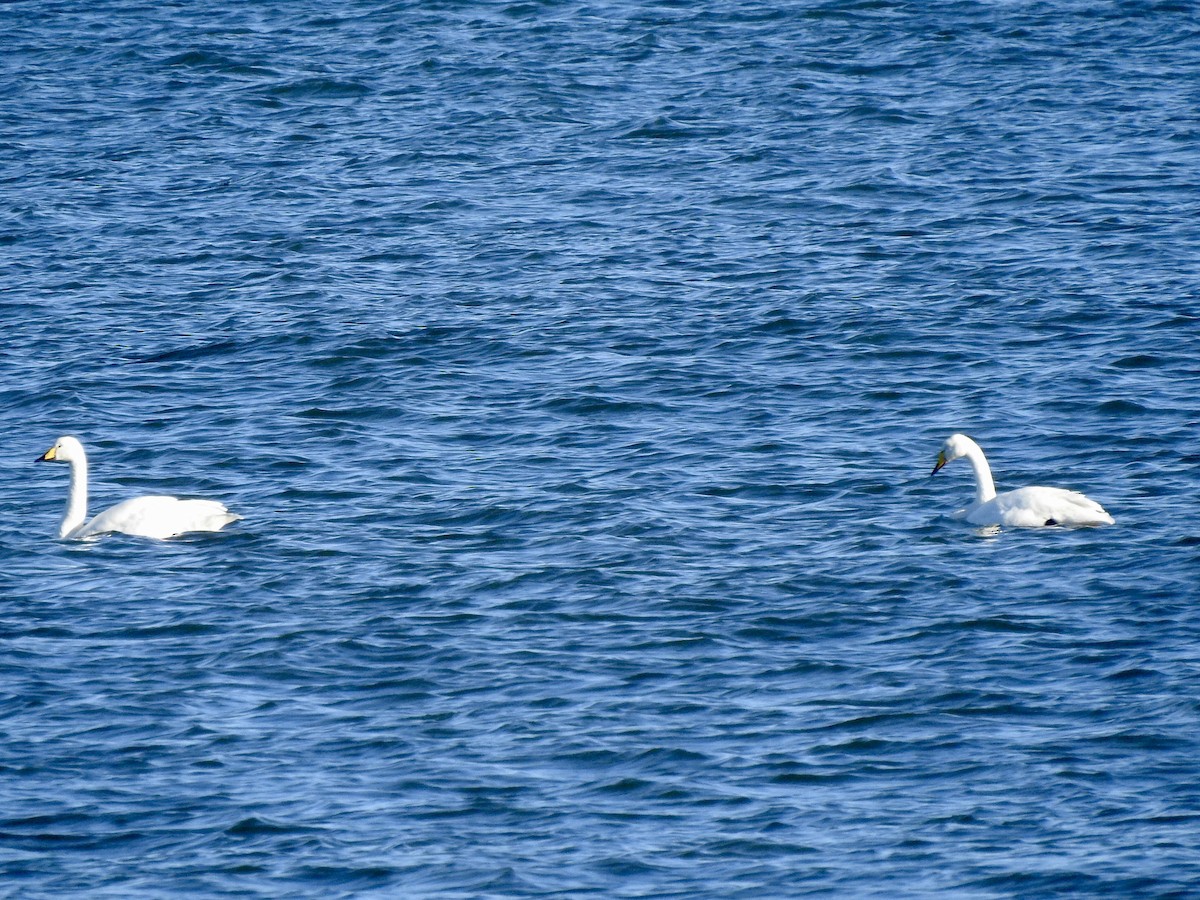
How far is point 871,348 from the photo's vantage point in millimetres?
21281

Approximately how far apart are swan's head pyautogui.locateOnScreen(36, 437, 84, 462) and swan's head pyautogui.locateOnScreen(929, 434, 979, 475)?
6971 mm

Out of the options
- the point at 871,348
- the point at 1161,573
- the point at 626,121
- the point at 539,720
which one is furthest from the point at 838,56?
the point at 539,720

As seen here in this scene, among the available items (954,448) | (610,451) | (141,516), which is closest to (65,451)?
(141,516)

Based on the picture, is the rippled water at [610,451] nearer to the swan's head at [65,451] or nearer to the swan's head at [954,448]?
the swan's head at [954,448]

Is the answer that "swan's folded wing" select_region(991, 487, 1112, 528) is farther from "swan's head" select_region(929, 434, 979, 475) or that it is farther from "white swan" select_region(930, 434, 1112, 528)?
"swan's head" select_region(929, 434, 979, 475)

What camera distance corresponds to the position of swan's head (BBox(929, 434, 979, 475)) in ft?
55.9

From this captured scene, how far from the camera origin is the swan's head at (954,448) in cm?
1703

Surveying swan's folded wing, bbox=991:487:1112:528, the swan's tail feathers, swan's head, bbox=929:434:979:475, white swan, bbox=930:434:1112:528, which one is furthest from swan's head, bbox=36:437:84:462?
swan's folded wing, bbox=991:487:1112:528

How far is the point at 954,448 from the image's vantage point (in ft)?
56.1

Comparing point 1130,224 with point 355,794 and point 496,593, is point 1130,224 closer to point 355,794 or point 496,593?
point 496,593

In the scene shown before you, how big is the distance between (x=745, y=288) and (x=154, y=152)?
10.5 metres

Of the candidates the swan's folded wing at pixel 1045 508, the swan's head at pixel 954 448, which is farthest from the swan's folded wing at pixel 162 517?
the swan's folded wing at pixel 1045 508

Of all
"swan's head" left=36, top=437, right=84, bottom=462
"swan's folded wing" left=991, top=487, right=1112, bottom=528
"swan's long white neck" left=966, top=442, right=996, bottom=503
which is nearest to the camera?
"swan's folded wing" left=991, top=487, right=1112, bottom=528

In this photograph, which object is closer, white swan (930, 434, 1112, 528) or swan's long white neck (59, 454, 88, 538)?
white swan (930, 434, 1112, 528)
